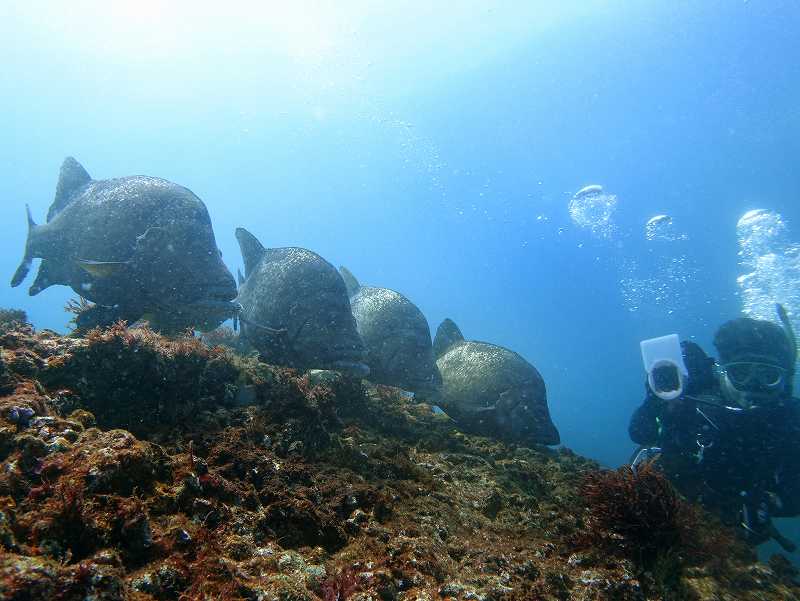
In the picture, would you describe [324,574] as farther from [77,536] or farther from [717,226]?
[717,226]

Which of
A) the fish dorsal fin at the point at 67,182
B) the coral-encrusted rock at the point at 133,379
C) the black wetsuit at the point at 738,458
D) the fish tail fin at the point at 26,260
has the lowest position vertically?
the coral-encrusted rock at the point at 133,379

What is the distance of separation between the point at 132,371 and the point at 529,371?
6421mm

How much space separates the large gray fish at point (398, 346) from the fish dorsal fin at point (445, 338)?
3.86 feet

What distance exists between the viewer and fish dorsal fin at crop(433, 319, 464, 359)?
29.8ft

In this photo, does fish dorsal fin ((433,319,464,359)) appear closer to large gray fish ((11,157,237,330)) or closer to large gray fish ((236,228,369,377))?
large gray fish ((236,228,369,377))

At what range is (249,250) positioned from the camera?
282 inches

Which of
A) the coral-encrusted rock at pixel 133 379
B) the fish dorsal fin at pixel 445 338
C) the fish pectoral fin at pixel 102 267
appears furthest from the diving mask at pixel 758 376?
the fish pectoral fin at pixel 102 267

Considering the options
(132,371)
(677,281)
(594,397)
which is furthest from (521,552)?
(594,397)

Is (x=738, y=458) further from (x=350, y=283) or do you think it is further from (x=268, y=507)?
(x=350, y=283)

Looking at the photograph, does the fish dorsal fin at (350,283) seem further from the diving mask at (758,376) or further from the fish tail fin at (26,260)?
the diving mask at (758,376)

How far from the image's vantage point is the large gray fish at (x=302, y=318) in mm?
6090

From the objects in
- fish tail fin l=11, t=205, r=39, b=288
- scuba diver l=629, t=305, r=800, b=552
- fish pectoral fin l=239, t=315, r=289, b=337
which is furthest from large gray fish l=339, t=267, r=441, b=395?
fish tail fin l=11, t=205, r=39, b=288

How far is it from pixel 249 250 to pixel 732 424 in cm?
854

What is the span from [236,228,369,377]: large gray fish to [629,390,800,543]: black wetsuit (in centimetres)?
551
